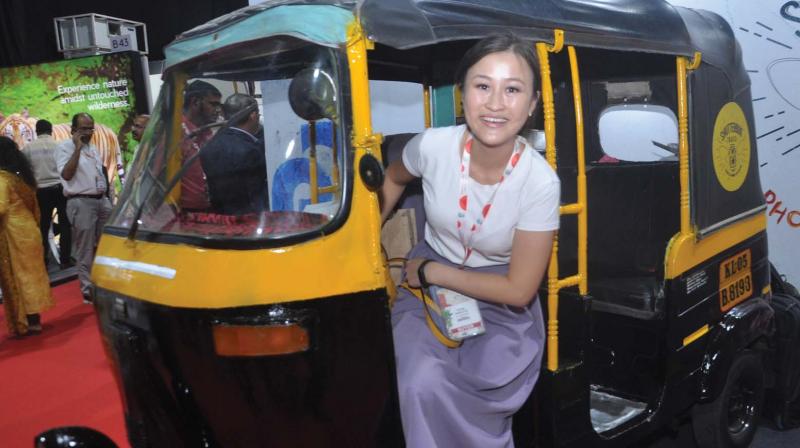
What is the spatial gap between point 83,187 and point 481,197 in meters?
5.73

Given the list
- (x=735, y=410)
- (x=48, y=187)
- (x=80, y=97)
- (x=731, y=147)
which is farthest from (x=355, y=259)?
(x=80, y=97)

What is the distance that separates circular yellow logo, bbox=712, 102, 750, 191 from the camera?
2945mm

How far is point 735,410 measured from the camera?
334 cm

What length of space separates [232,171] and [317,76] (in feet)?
Result: 1.41

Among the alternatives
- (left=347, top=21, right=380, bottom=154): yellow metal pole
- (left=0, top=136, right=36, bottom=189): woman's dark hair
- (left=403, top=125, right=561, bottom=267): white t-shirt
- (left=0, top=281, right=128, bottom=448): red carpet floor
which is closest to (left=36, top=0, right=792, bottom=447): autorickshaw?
(left=347, top=21, right=380, bottom=154): yellow metal pole

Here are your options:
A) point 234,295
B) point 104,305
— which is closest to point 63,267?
point 104,305

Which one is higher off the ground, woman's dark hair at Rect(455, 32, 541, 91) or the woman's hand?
woman's dark hair at Rect(455, 32, 541, 91)

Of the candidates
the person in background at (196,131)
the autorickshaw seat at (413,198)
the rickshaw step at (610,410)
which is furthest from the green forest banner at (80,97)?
the rickshaw step at (610,410)

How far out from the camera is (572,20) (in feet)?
7.61

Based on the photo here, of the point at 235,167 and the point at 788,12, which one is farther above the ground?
the point at 788,12

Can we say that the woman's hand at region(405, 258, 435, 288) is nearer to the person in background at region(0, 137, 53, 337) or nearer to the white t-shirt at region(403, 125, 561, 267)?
the white t-shirt at region(403, 125, 561, 267)

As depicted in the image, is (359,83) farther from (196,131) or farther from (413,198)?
(413,198)

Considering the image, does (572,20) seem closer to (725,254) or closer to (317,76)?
(317,76)

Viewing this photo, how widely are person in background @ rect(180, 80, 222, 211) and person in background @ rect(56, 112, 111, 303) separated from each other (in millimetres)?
4859
